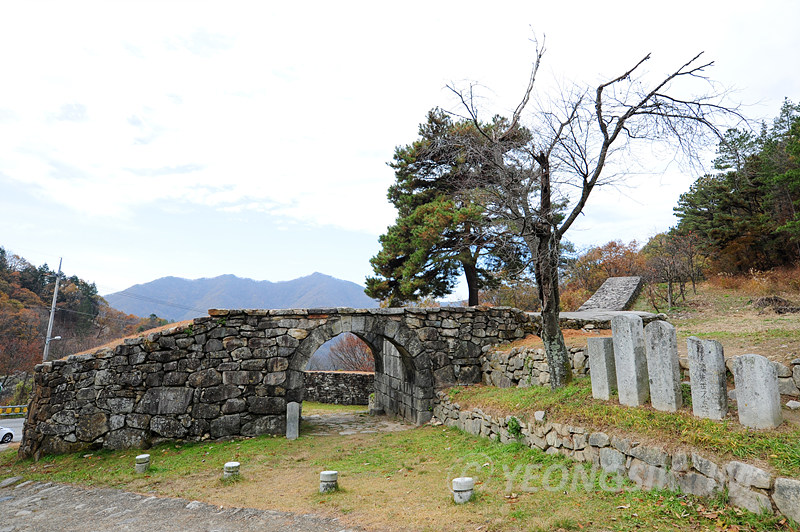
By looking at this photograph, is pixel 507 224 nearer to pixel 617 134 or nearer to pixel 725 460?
pixel 617 134

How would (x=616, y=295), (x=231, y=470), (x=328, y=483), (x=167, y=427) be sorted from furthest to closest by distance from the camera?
(x=616, y=295)
(x=167, y=427)
(x=231, y=470)
(x=328, y=483)

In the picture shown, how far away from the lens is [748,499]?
3.52 meters

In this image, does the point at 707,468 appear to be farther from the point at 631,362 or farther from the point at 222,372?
the point at 222,372

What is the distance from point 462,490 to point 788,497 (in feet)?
8.97

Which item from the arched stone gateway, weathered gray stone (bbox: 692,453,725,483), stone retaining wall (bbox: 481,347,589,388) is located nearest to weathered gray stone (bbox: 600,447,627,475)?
weathered gray stone (bbox: 692,453,725,483)

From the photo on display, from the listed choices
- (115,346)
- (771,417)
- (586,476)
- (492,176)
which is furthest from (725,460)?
(115,346)

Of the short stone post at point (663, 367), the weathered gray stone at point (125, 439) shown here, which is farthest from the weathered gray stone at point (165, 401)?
the short stone post at point (663, 367)

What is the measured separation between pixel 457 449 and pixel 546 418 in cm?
191

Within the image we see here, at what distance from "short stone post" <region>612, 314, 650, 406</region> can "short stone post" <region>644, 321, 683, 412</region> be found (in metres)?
0.16

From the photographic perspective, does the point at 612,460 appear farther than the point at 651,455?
Yes

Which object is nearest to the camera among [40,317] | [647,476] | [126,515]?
[647,476]

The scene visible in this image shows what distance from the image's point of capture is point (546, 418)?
6.15 m

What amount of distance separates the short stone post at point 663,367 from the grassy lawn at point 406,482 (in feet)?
3.61

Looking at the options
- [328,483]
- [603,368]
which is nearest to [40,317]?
[328,483]
